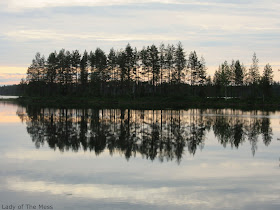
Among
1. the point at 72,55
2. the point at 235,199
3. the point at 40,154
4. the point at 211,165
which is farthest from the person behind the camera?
the point at 72,55

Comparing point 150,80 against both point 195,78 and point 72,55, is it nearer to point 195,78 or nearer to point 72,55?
point 195,78

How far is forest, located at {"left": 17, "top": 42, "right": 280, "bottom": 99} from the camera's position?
125125 mm

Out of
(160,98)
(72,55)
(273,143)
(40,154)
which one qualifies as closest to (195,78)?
(160,98)

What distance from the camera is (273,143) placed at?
96.5ft

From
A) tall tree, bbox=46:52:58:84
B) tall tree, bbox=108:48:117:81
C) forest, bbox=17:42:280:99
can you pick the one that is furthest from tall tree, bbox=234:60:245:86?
tall tree, bbox=46:52:58:84

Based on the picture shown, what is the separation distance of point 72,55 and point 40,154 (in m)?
123

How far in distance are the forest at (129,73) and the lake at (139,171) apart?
86.8 meters

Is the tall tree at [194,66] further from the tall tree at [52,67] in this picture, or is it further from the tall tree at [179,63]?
the tall tree at [52,67]

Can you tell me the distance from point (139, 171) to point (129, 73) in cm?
10848

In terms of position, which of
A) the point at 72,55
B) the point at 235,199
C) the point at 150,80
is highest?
the point at 72,55

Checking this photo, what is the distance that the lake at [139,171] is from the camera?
13.8 metres

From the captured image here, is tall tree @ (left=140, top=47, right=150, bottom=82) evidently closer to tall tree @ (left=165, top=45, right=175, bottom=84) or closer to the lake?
tall tree @ (left=165, top=45, right=175, bottom=84)

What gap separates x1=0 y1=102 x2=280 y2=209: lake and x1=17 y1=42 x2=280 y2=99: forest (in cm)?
8680

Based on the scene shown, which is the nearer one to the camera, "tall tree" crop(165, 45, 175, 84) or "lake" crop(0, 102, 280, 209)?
"lake" crop(0, 102, 280, 209)
